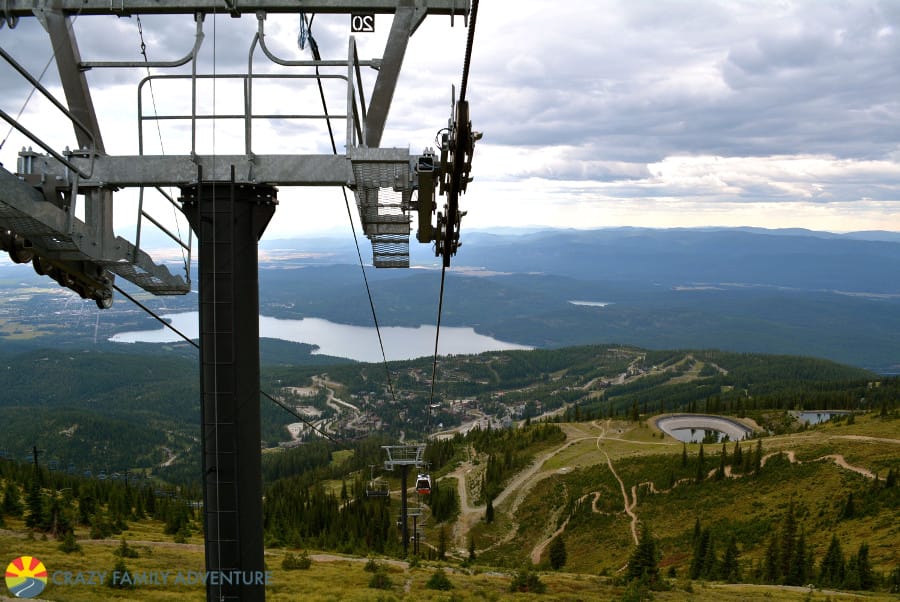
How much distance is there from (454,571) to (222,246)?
24.4m

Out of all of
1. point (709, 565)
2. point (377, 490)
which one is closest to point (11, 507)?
point (377, 490)

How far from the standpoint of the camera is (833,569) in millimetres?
34688

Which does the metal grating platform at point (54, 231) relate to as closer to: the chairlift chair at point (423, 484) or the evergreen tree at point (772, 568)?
the chairlift chair at point (423, 484)

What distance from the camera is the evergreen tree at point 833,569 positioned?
32656mm

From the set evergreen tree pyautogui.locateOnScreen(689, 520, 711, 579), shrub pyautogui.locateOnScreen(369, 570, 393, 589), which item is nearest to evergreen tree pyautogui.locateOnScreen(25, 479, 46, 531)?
shrub pyautogui.locateOnScreen(369, 570, 393, 589)

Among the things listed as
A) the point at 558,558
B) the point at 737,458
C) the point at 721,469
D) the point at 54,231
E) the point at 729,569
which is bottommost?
the point at 558,558

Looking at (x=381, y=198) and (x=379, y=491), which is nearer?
(x=381, y=198)

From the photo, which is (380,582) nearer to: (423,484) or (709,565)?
(423,484)

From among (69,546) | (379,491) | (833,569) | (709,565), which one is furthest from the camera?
(379,491)

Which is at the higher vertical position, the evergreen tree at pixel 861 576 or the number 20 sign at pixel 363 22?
the number 20 sign at pixel 363 22

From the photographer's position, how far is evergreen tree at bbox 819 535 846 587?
107ft

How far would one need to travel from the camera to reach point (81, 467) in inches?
5266

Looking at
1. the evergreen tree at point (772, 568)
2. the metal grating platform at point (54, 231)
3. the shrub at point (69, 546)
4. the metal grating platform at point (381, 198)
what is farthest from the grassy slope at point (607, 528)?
the metal grating platform at point (381, 198)

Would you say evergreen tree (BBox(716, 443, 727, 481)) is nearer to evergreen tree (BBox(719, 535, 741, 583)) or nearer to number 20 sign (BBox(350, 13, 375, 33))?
evergreen tree (BBox(719, 535, 741, 583))
